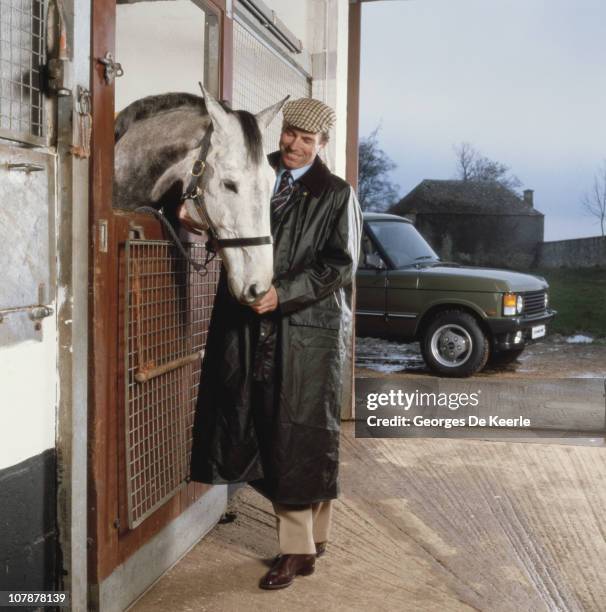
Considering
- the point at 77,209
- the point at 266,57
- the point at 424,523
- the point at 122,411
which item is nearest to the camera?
the point at 77,209

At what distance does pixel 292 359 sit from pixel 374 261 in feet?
19.5

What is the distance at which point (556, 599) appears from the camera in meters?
2.80

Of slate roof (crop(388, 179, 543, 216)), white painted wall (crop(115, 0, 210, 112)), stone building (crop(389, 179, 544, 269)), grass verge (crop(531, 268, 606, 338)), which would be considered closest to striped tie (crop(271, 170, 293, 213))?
white painted wall (crop(115, 0, 210, 112))

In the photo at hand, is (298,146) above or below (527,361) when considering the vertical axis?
above

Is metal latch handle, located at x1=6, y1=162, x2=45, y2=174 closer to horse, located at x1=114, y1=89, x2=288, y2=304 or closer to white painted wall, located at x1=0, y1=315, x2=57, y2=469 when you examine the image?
white painted wall, located at x1=0, y1=315, x2=57, y2=469

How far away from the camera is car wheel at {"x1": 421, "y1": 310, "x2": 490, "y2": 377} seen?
8.33 metres

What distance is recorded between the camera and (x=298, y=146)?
2.70m

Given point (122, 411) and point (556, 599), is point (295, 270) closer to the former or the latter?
point (122, 411)

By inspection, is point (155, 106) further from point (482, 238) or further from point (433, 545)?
point (482, 238)

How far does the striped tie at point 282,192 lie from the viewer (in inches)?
107

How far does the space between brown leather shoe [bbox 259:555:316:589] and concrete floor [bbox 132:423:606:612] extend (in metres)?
0.03

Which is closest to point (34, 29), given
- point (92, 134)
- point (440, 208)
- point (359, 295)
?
point (92, 134)

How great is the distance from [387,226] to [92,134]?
7.15 metres

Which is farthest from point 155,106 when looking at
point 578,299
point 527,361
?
point 578,299
